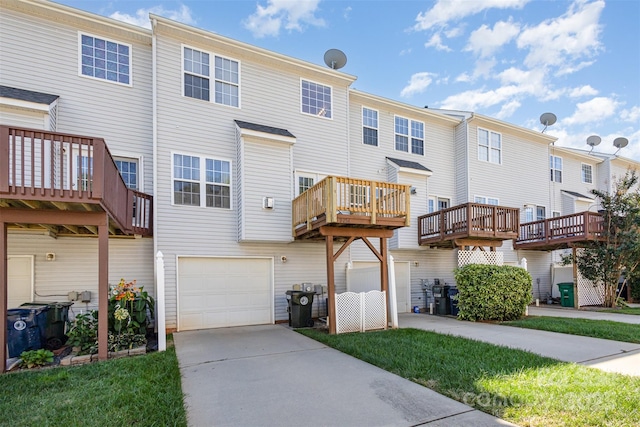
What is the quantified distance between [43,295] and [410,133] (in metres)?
12.0

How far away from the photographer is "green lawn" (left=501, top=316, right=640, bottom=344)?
725cm

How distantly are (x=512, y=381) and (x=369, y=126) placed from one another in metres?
9.43

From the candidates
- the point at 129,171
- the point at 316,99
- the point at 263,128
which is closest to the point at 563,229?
the point at 316,99

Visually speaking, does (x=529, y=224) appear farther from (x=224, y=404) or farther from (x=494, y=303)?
(x=224, y=404)

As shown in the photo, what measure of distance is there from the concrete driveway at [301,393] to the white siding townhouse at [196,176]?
7.67ft

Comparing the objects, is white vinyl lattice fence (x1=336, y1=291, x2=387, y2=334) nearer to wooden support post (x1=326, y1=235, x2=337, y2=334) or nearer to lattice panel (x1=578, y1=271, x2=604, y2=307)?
wooden support post (x1=326, y1=235, x2=337, y2=334)

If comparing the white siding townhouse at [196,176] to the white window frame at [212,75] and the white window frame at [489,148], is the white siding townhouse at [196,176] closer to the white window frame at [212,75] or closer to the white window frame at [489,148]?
the white window frame at [212,75]

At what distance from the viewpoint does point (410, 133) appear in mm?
13164

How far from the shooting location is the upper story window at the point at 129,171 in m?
8.51

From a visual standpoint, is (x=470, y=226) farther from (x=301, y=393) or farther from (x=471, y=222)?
(x=301, y=393)

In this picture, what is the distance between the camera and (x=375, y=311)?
28.3ft

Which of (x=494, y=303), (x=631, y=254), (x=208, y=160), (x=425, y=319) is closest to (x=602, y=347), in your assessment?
(x=494, y=303)

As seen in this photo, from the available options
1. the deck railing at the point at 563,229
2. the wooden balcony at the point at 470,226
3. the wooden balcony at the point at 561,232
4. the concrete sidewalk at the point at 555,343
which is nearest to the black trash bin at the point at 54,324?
the concrete sidewalk at the point at 555,343

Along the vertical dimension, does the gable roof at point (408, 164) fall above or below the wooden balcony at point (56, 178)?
above
